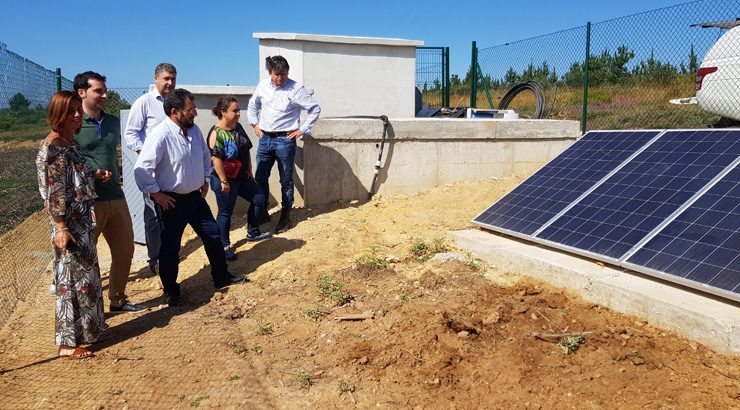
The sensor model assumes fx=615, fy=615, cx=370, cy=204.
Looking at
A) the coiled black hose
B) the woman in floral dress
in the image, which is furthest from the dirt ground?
the coiled black hose

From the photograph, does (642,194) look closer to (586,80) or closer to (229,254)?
(229,254)

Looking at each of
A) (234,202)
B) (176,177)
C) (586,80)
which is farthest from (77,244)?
(586,80)

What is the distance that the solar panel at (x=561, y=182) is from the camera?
578 centimetres

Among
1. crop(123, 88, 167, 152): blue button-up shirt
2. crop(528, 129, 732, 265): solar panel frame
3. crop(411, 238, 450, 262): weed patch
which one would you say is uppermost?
crop(123, 88, 167, 152): blue button-up shirt

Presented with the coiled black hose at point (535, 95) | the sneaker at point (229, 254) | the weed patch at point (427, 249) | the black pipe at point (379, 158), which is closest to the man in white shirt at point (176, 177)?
the sneaker at point (229, 254)

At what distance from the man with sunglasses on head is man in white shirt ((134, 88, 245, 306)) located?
0.95ft

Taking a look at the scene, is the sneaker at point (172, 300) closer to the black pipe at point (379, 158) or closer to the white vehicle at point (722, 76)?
the black pipe at point (379, 158)

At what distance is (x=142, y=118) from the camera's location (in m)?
6.09

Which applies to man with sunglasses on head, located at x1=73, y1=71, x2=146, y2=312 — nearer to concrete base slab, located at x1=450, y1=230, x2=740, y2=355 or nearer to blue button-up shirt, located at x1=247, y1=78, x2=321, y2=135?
blue button-up shirt, located at x1=247, y1=78, x2=321, y2=135

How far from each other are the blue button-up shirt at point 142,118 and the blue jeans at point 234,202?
0.84 metres

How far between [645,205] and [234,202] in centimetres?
405

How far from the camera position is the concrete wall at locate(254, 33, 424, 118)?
29.4 feet

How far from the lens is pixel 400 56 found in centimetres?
975

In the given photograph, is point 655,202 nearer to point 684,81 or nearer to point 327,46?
point 327,46
